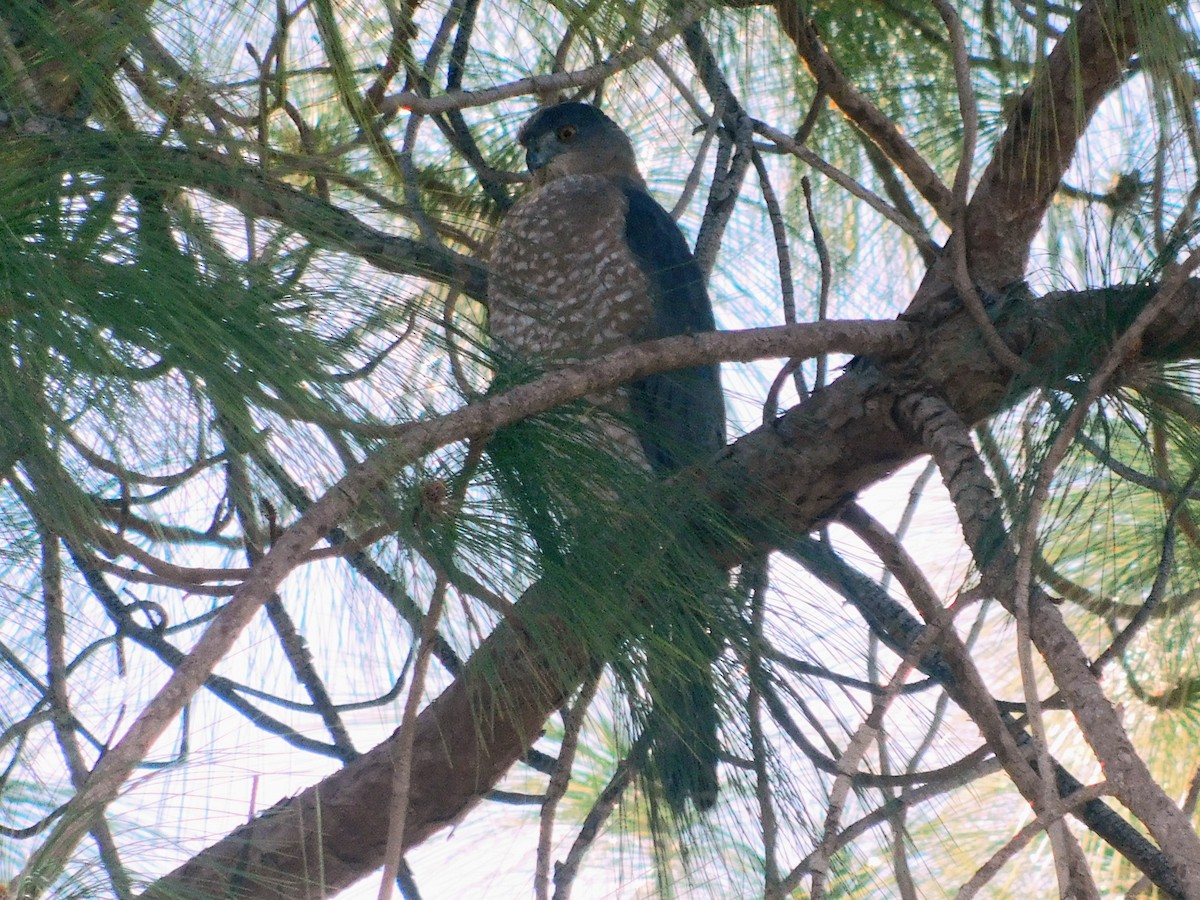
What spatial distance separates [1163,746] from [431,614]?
6.04ft

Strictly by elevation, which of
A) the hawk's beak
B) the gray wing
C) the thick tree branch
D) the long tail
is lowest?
the long tail

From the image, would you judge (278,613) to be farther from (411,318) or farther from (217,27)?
(217,27)

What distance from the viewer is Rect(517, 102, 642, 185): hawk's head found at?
10.5ft

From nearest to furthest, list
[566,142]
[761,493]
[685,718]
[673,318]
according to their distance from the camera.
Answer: [685,718] < [761,493] < [673,318] < [566,142]

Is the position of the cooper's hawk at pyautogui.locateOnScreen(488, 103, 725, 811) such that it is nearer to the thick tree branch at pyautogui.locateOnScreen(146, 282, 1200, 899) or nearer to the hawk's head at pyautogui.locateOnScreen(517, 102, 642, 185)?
the hawk's head at pyautogui.locateOnScreen(517, 102, 642, 185)

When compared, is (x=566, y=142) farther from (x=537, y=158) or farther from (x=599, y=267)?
(x=599, y=267)

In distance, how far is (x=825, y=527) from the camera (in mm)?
2236

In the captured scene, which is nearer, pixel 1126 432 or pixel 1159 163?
pixel 1159 163

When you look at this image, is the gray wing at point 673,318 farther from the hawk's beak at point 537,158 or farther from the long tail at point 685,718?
the long tail at point 685,718

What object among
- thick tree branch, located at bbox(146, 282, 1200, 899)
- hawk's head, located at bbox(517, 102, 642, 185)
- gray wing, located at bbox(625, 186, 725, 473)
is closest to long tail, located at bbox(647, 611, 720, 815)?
thick tree branch, located at bbox(146, 282, 1200, 899)

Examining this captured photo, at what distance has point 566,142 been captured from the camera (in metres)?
3.24

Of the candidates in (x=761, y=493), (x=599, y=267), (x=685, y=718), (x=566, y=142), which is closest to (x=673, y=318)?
(x=599, y=267)

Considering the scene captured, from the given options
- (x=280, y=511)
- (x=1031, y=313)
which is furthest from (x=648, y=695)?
(x=1031, y=313)

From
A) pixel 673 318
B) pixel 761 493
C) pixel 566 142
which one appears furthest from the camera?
pixel 566 142
